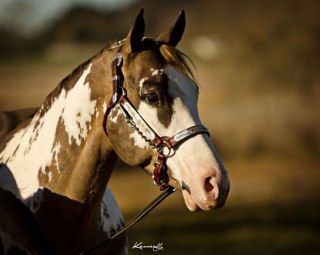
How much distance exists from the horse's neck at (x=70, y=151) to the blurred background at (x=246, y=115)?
517 centimetres

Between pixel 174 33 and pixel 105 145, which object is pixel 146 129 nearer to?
pixel 105 145

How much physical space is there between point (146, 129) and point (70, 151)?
1.70 ft

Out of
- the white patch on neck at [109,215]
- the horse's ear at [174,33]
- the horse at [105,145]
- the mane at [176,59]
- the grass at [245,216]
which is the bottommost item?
the grass at [245,216]

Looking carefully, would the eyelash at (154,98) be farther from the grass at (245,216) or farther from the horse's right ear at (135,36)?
the grass at (245,216)

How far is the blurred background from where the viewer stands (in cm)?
1078

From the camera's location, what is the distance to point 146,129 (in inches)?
128

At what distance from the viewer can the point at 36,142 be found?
366 centimetres

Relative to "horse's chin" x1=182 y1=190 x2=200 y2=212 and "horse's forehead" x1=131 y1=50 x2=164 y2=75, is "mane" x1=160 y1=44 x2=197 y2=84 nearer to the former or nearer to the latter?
"horse's forehead" x1=131 y1=50 x2=164 y2=75

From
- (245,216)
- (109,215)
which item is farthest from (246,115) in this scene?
(109,215)

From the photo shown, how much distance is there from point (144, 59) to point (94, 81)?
0.34m

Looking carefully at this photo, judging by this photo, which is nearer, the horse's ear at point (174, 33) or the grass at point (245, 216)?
the horse's ear at point (174, 33)

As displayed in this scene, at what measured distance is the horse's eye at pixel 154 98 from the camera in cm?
322

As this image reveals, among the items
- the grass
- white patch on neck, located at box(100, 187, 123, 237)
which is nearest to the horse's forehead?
white patch on neck, located at box(100, 187, 123, 237)

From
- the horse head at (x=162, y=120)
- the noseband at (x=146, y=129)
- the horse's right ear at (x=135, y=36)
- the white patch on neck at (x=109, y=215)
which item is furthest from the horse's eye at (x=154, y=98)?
the white patch on neck at (x=109, y=215)
